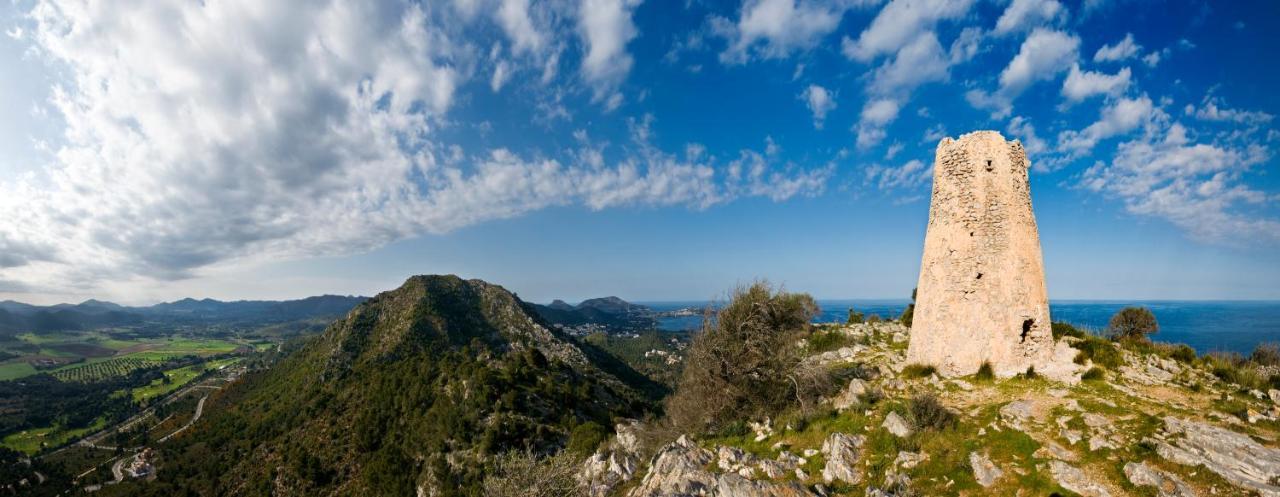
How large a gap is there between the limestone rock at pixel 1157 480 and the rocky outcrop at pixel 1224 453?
0.60 meters

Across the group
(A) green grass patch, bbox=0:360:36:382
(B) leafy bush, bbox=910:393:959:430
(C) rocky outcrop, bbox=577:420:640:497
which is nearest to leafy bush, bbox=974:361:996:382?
(B) leafy bush, bbox=910:393:959:430

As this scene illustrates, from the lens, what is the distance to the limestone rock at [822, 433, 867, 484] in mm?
11266

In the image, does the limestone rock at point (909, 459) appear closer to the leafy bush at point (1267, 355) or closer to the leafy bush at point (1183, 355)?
the leafy bush at point (1183, 355)

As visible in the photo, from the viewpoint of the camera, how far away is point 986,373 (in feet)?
47.4

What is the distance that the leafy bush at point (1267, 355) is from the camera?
51.5 ft

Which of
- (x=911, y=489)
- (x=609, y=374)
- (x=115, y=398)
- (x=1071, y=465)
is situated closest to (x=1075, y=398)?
(x=1071, y=465)

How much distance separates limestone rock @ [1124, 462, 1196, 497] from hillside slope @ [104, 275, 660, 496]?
75.4ft

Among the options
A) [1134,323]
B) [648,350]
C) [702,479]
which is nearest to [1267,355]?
[1134,323]

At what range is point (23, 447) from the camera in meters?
99.0

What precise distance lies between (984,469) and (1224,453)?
151 inches

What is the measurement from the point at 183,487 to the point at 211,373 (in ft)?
466

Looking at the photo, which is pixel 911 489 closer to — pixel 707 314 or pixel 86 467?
pixel 707 314

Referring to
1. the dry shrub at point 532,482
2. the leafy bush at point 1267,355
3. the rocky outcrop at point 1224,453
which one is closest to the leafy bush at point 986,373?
the rocky outcrop at point 1224,453

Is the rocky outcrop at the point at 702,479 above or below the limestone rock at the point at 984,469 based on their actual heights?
below
